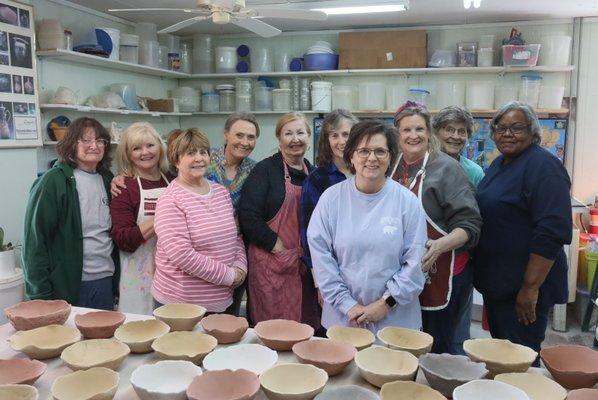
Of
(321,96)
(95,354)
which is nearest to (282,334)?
(95,354)

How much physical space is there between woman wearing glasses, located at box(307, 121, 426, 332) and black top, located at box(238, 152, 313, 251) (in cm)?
47

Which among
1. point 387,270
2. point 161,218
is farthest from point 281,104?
point 387,270

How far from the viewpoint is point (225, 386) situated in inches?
→ 48.8

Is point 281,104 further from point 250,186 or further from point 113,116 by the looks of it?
point 250,186

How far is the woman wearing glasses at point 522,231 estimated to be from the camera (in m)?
1.89

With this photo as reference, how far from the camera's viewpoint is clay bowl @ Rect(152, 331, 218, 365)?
1.39 meters

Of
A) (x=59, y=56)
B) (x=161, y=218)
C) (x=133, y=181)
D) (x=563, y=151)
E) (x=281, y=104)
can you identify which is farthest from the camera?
(x=281, y=104)

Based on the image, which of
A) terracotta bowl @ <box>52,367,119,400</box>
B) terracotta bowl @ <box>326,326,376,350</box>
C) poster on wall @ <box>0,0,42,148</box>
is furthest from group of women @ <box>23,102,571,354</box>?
poster on wall @ <box>0,0,42,148</box>

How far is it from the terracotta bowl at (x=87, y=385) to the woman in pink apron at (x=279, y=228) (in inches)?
43.7

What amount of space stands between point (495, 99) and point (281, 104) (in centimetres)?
193

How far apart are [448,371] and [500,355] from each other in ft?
0.65

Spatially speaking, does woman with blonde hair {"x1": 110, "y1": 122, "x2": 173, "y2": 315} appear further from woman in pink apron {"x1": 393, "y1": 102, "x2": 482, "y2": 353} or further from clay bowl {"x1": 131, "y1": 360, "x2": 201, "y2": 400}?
woman in pink apron {"x1": 393, "y1": 102, "x2": 482, "y2": 353}

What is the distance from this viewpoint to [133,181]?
2.24 metres

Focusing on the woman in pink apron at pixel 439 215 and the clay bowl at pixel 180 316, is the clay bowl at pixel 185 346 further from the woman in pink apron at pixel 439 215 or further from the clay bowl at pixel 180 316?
the woman in pink apron at pixel 439 215
